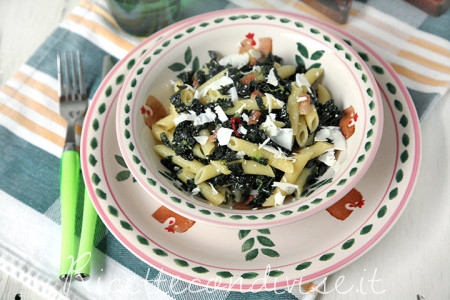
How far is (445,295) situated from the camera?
2.04 metres

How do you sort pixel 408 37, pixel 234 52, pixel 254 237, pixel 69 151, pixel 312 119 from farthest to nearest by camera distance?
1. pixel 408 37
2. pixel 234 52
3. pixel 69 151
4. pixel 312 119
5. pixel 254 237

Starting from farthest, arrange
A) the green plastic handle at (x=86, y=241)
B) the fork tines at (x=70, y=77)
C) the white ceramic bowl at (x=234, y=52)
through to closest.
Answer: the fork tines at (x=70, y=77), the green plastic handle at (x=86, y=241), the white ceramic bowl at (x=234, y=52)

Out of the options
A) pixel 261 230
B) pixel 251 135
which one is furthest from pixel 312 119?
pixel 261 230

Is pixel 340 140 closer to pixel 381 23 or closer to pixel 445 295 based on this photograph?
pixel 445 295

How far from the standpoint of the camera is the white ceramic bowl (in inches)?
73.0

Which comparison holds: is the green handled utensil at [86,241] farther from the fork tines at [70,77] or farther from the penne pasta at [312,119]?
the penne pasta at [312,119]

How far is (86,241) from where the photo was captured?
2.06m

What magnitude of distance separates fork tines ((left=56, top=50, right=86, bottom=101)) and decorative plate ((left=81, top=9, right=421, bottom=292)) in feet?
1.14

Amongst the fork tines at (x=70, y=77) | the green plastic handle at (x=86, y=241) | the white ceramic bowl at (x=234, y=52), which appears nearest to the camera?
the white ceramic bowl at (x=234, y=52)

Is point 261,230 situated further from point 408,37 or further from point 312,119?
point 408,37

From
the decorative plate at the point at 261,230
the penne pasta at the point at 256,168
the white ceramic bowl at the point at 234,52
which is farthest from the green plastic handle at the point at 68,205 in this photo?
the penne pasta at the point at 256,168

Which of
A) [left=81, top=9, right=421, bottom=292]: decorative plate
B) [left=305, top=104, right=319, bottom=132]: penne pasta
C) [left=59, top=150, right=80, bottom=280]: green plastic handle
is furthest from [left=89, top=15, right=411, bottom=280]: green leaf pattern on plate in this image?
[left=305, top=104, right=319, bottom=132]: penne pasta

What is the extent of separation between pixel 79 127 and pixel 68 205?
0.46 m

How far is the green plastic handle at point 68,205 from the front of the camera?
2045 mm
